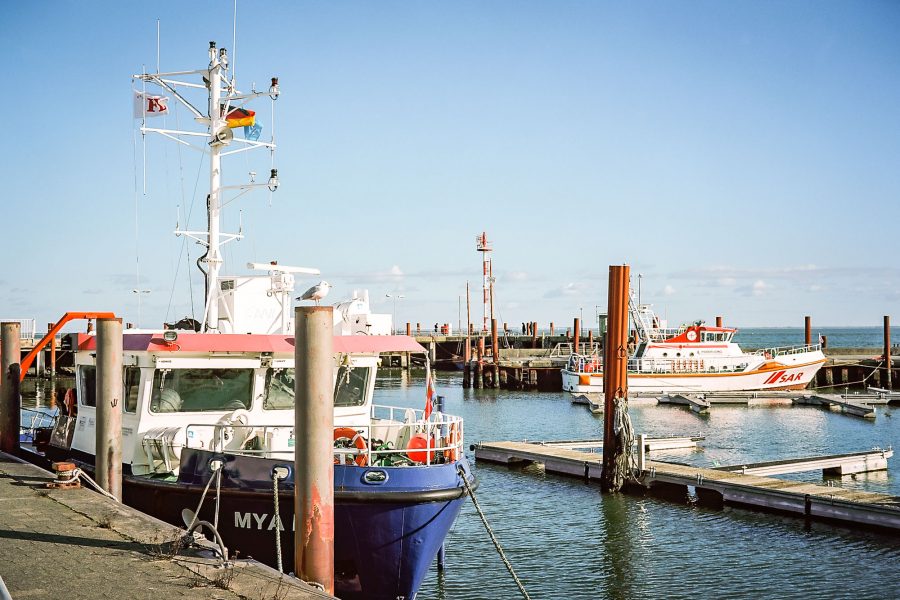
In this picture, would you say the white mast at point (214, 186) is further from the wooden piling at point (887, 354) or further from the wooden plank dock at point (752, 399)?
the wooden piling at point (887, 354)

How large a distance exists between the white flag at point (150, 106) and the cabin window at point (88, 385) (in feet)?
14.2

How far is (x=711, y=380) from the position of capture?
4622 centimetres

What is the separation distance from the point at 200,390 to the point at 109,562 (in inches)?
152

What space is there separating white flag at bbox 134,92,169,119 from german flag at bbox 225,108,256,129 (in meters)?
1.11

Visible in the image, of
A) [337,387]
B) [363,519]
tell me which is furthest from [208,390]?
[363,519]

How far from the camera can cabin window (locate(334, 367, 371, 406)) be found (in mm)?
12695

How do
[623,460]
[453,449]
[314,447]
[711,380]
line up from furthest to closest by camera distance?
[711,380]
[623,460]
[453,449]
[314,447]

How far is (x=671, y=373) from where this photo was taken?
1817 inches

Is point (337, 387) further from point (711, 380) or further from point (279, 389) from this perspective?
point (711, 380)

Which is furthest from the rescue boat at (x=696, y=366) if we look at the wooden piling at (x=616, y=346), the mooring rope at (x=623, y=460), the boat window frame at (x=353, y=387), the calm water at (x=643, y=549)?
the boat window frame at (x=353, y=387)

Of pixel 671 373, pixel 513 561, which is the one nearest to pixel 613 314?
pixel 513 561

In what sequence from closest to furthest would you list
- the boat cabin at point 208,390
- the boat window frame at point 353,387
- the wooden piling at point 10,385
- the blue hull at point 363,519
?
the blue hull at point 363,519
the boat cabin at point 208,390
the boat window frame at point 353,387
the wooden piling at point 10,385

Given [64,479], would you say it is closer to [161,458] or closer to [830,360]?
[161,458]

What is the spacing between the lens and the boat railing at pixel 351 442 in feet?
35.2
